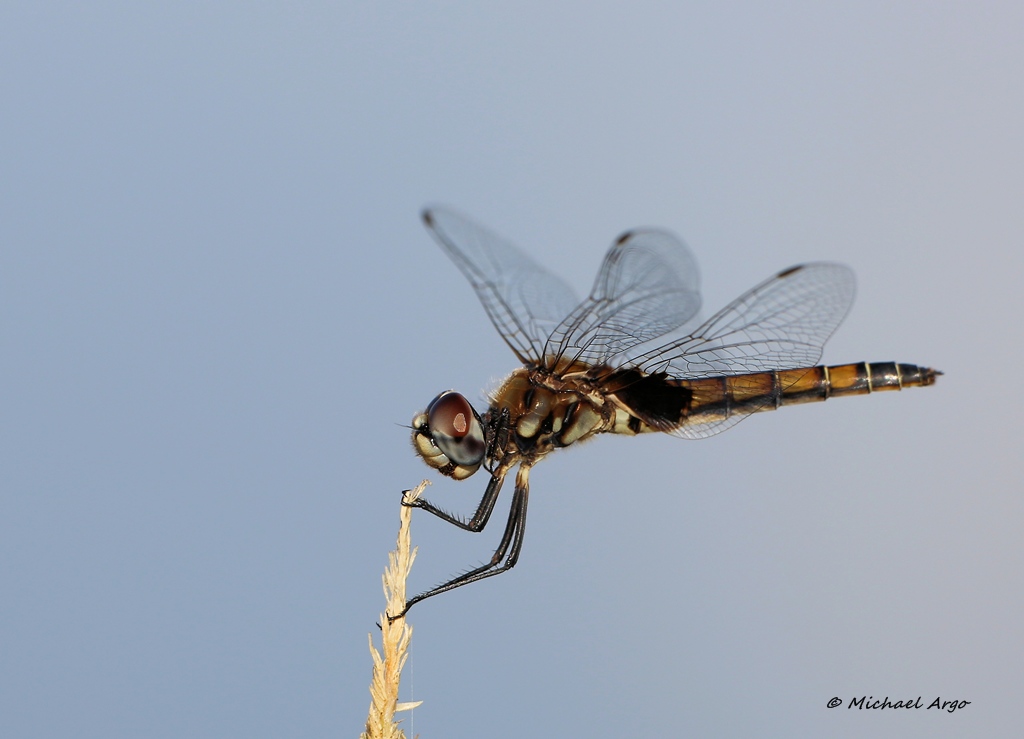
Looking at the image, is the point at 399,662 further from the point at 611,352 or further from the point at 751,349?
the point at 751,349

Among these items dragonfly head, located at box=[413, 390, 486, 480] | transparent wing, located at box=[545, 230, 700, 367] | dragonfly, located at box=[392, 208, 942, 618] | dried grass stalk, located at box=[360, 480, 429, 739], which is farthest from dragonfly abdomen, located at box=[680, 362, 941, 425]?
dried grass stalk, located at box=[360, 480, 429, 739]

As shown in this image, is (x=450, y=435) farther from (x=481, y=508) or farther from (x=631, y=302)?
(x=631, y=302)

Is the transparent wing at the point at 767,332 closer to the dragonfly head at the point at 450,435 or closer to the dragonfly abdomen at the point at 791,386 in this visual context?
the dragonfly abdomen at the point at 791,386

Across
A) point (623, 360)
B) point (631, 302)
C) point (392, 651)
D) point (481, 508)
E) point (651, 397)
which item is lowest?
point (392, 651)

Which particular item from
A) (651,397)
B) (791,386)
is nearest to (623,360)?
(651,397)

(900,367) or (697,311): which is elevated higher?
(697,311)

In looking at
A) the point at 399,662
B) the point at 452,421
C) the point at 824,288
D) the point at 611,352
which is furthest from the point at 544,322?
the point at 399,662
